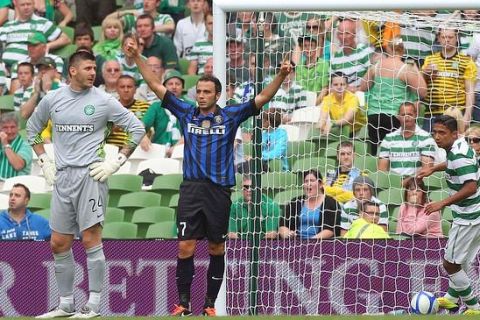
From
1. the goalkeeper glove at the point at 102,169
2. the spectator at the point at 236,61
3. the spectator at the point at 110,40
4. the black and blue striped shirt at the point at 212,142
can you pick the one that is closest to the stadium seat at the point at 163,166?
the spectator at the point at 110,40

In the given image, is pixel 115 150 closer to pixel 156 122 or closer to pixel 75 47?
pixel 156 122

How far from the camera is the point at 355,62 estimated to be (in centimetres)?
1295

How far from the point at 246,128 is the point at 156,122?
9.59 ft

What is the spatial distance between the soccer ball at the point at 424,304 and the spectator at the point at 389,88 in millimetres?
2072

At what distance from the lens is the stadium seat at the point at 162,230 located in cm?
1351

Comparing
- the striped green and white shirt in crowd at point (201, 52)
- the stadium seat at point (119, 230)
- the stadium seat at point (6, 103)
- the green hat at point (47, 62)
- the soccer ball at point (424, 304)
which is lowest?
the soccer ball at point (424, 304)

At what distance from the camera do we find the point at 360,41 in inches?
510

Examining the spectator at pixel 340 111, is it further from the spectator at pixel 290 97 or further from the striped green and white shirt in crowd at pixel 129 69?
the striped green and white shirt in crowd at pixel 129 69

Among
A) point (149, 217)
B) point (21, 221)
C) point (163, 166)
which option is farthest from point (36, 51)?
point (149, 217)

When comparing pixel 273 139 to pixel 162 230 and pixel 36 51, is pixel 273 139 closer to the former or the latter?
pixel 162 230

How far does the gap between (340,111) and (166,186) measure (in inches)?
94.0

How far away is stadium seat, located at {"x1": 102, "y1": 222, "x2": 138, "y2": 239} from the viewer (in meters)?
13.6

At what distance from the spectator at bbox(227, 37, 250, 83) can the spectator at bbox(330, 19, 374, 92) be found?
885 millimetres

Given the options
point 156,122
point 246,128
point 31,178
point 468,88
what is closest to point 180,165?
point 156,122
